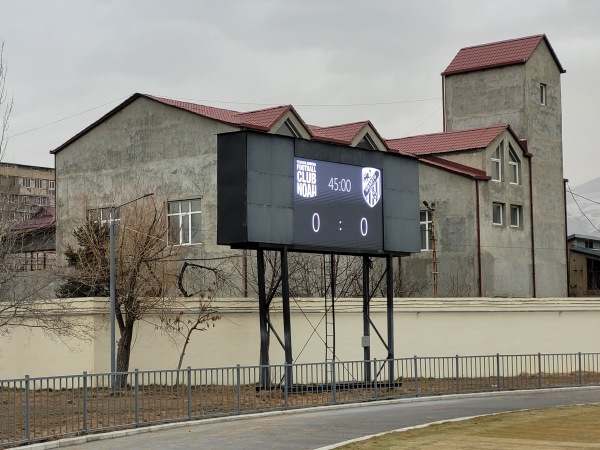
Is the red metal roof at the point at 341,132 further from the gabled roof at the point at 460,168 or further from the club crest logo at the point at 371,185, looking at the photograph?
the club crest logo at the point at 371,185

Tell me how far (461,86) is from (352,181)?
3469cm

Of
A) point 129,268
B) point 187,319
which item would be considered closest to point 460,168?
point 129,268

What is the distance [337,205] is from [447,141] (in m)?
31.0

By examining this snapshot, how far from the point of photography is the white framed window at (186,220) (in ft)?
168

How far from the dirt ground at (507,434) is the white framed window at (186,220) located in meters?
27.3

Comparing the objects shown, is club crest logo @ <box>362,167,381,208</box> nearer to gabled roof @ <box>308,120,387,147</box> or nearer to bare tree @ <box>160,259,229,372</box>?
bare tree @ <box>160,259,229,372</box>

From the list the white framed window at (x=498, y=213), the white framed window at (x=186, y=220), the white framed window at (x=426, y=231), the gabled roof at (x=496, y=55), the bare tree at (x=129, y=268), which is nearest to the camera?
the bare tree at (x=129, y=268)

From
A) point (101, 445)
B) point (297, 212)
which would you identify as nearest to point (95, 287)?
point (297, 212)

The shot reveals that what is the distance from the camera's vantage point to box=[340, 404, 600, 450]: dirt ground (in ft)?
64.0

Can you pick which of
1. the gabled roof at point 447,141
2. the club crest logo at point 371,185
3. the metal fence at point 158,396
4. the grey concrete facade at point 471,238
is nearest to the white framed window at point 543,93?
the gabled roof at point 447,141

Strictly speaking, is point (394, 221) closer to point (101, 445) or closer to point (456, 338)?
point (456, 338)

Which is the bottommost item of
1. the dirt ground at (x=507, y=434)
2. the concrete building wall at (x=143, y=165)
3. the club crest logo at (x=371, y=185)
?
the dirt ground at (x=507, y=434)

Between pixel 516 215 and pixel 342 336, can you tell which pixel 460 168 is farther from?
pixel 342 336

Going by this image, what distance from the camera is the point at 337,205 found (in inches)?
1275
